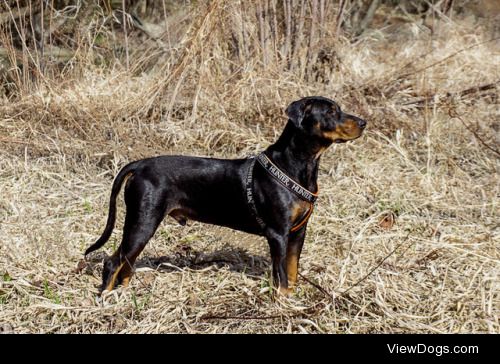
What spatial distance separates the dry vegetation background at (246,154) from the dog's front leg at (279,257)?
4.6 inches

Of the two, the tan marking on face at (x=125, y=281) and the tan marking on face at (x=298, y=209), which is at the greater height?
the tan marking on face at (x=298, y=209)

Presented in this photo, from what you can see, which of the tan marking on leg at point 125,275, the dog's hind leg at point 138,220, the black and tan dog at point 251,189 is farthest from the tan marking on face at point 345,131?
the tan marking on leg at point 125,275

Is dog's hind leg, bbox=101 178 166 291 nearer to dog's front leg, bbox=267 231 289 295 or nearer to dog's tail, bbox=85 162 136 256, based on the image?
dog's tail, bbox=85 162 136 256

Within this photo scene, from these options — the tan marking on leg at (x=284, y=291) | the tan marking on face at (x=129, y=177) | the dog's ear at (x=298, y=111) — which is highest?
the dog's ear at (x=298, y=111)

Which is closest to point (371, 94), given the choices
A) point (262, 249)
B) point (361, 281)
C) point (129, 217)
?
point (262, 249)

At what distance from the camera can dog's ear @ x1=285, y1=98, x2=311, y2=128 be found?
3.88 m

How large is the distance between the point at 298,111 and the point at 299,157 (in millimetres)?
284

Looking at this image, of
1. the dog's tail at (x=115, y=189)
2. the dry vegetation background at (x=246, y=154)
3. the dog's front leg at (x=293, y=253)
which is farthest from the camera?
the dog's front leg at (x=293, y=253)

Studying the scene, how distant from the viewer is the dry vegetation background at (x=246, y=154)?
388 cm

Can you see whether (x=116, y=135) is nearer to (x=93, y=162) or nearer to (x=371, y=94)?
(x=93, y=162)

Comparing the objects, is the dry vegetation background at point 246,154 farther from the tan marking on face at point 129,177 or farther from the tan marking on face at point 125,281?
the tan marking on face at point 129,177

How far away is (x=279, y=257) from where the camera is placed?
3898 millimetres

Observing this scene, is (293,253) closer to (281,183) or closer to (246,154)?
(281,183)

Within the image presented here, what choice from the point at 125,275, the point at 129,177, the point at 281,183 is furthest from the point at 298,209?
the point at 125,275
